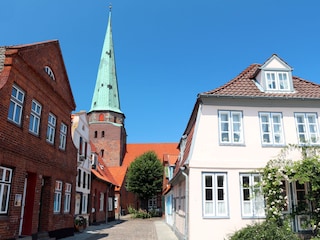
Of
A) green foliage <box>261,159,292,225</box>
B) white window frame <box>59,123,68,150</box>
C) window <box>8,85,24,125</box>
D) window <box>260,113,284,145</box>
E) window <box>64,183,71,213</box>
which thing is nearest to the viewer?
window <box>8,85,24,125</box>

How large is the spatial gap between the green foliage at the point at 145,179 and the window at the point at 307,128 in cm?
3067

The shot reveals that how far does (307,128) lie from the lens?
14500 millimetres

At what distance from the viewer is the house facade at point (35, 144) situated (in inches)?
425

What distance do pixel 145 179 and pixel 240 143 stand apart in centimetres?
3105

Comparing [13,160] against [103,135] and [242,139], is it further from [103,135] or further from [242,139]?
[103,135]

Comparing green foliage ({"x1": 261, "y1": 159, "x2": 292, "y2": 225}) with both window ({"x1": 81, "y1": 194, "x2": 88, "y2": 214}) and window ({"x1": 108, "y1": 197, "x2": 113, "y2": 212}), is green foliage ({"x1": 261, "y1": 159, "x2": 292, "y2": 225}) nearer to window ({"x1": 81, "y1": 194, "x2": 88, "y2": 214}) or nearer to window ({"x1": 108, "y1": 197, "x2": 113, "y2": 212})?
window ({"x1": 81, "y1": 194, "x2": 88, "y2": 214})

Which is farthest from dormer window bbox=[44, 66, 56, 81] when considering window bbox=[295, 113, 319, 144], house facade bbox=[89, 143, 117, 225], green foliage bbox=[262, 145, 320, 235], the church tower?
the church tower

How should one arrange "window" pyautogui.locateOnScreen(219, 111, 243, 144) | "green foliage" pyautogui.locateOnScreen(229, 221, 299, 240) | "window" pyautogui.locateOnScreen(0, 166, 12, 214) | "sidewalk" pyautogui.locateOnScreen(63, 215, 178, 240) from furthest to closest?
"sidewalk" pyautogui.locateOnScreen(63, 215, 178, 240) < "window" pyautogui.locateOnScreen(219, 111, 243, 144) < "green foliage" pyautogui.locateOnScreen(229, 221, 299, 240) < "window" pyautogui.locateOnScreen(0, 166, 12, 214)

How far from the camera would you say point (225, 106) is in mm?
14344

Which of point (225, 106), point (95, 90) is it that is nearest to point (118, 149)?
point (95, 90)

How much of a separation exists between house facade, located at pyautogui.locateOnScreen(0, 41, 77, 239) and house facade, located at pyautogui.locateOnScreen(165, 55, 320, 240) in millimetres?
6643

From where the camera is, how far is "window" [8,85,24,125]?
11.2 meters

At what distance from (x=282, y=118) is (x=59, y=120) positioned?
1154 centimetres

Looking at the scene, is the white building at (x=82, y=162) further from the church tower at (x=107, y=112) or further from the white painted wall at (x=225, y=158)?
the church tower at (x=107, y=112)
